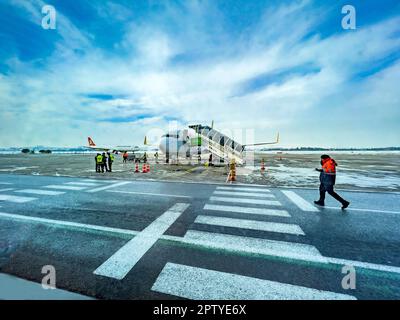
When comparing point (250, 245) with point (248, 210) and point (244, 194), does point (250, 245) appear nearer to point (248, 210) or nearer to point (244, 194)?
point (248, 210)

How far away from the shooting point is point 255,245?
3477 mm

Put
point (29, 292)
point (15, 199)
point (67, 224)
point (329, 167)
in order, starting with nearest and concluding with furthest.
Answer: point (29, 292)
point (67, 224)
point (329, 167)
point (15, 199)

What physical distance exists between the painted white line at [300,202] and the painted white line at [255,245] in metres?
2.64

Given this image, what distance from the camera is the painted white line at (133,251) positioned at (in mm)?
2715

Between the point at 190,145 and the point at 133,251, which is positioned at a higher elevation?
the point at 190,145

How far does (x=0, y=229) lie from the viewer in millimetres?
4227

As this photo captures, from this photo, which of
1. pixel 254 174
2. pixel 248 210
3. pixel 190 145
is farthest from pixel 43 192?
pixel 190 145

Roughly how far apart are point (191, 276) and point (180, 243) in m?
0.99

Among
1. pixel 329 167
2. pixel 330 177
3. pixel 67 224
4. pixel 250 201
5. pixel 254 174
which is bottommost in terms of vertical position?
pixel 67 224

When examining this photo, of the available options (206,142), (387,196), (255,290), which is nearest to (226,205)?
(255,290)

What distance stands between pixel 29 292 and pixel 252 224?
422 cm

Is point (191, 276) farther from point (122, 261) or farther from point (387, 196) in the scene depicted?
point (387, 196)

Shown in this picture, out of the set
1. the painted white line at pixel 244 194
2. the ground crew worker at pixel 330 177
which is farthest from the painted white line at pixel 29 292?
the ground crew worker at pixel 330 177

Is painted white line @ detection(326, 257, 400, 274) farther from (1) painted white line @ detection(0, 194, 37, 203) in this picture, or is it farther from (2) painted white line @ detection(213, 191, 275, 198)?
(1) painted white line @ detection(0, 194, 37, 203)
